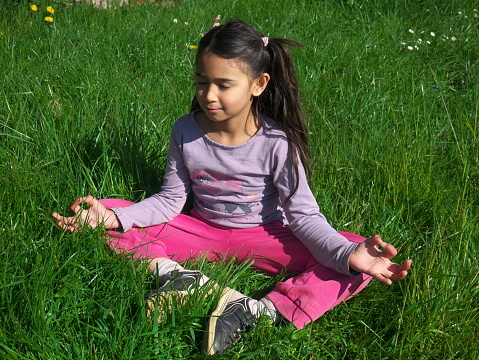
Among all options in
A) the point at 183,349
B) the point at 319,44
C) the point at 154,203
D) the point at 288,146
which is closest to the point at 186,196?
the point at 154,203

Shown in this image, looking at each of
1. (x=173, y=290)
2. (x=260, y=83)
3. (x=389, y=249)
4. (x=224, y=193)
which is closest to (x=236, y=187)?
(x=224, y=193)

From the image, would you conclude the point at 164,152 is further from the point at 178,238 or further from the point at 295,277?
the point at 295,277

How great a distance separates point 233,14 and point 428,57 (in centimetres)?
148

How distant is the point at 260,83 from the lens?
7.38 feet

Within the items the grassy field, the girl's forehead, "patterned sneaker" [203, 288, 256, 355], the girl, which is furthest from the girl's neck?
"patterned sneaker" [203, 288, 256, 355]

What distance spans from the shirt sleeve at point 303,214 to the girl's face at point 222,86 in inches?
10.5

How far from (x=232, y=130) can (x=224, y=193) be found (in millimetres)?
258

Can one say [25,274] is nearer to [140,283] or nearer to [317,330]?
[140,283]

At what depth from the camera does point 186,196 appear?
2479 mm

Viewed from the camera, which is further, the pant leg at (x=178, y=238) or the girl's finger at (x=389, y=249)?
the pant leg at (x=178, y=238)

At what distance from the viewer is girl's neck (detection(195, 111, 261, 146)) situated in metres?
2.30

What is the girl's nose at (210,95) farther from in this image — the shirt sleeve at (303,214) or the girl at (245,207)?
the shirt sleeve at (303,214)

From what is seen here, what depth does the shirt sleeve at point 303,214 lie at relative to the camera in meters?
2.14

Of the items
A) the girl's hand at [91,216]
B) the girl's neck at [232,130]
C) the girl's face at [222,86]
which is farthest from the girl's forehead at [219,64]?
the girl's hand at [91,216]
